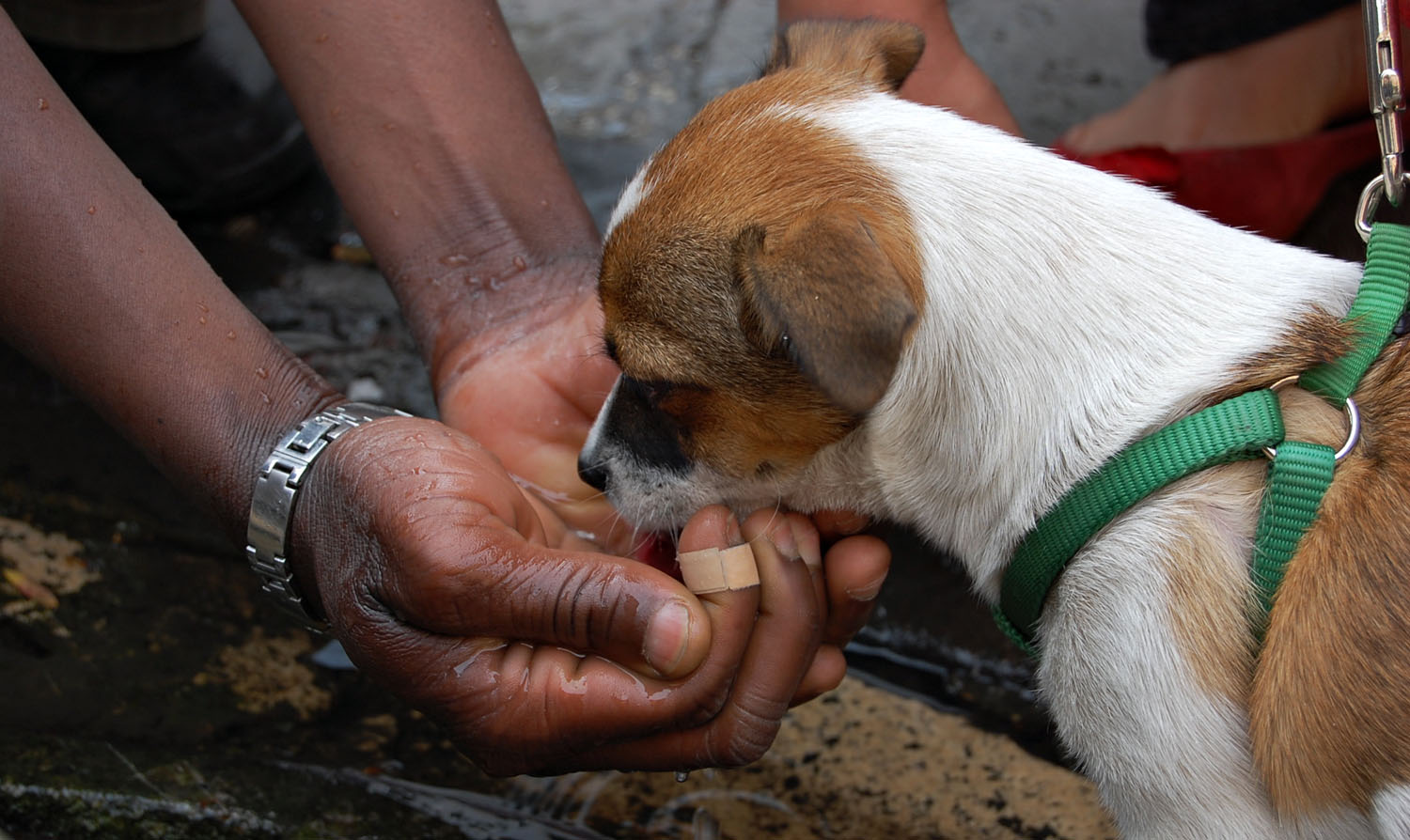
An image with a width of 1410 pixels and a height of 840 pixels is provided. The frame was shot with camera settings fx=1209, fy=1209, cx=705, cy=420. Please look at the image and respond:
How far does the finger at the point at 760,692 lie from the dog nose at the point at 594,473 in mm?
376

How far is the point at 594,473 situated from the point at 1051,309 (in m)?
0.94

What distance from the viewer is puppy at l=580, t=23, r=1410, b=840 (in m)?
1.85

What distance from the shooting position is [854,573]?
2.28 metres

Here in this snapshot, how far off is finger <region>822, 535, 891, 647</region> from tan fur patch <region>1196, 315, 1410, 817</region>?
1.91 ft

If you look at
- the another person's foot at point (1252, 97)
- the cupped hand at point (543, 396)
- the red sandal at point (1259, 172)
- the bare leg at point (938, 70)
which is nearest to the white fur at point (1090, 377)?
the cupped hand at point (543, 396)

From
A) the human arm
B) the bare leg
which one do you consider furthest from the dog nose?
the bare leg

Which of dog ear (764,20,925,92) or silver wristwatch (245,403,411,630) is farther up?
dog ear (764,20,925,92)

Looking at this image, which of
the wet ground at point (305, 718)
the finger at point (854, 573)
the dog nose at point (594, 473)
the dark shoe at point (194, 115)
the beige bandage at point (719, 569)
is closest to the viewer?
the beige bandage at point (719, 569)

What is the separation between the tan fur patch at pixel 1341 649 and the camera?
1806mm

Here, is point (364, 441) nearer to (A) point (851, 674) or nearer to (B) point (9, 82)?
(B) point (9, 82)

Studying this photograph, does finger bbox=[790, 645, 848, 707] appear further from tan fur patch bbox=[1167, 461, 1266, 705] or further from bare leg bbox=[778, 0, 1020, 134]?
bare leg bbox=[778, 0, 1020, 134]

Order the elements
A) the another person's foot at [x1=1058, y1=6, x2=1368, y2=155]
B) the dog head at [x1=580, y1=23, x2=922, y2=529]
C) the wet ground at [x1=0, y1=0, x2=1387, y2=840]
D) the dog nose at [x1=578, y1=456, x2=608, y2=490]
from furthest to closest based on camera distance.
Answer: the another person's foot at [x1=1058, y1=6, x2=1368, y2=155], the wet ground at [x1=0, y1=0, x2=1387, y2=840], the dog nose at [x1=578, y1=456, x2=608, y2=490], the dog head at [x1=580, y1=23, x2=922, y2=529]

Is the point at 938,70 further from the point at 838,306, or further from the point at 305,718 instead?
the point at 305,718

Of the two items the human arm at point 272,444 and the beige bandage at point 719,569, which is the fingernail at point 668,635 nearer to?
the human arm at point 272,444
